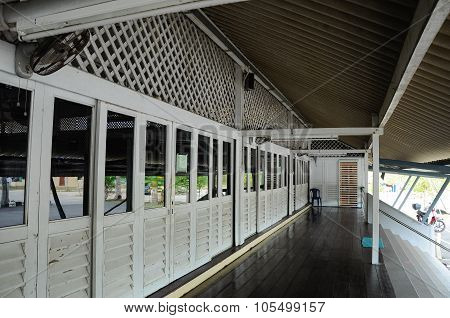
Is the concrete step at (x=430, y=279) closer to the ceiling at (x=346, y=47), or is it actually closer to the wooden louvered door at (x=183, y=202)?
the ceiling at (x=346, y=47)

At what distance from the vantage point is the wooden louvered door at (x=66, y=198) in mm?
2217

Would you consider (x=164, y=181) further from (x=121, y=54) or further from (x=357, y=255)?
(x=357, y=255)

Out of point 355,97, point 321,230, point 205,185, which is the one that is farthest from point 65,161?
point 321,230

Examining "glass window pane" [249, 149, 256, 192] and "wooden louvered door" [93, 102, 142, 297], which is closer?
"wooden louvered door" [93, 102, 142, 297]

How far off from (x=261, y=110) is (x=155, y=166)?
434 cm

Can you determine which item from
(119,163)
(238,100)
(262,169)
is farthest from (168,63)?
(262,169)

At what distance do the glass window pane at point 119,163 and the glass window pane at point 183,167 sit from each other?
0.85 meters

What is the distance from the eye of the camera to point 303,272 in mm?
4484

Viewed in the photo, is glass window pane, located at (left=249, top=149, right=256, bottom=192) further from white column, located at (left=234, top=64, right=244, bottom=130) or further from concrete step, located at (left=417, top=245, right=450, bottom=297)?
concrete step, located at (left=417, top=245, right=450, bottom=297)

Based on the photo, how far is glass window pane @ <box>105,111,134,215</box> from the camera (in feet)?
9.41

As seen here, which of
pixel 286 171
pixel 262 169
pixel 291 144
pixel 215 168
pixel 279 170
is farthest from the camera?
pixel 291 144

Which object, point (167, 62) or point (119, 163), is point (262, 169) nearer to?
point (167, 62)

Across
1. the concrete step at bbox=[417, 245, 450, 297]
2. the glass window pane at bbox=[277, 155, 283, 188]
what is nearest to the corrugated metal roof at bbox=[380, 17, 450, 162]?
the concrete step at bbox=[417, 245, 450, 297]

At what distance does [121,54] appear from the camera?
9.95 feet
